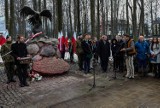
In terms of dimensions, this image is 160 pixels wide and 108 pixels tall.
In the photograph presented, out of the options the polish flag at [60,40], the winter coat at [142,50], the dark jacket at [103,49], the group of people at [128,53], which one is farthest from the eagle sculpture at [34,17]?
the winter coat at [142,50]

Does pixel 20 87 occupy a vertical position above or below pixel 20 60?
below

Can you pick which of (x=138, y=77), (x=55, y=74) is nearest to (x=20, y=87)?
(x=55, y=74)

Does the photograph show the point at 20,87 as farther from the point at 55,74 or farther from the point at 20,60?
the point at 55,74

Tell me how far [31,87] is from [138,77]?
4393mm

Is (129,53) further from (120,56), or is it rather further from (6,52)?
(6,52)

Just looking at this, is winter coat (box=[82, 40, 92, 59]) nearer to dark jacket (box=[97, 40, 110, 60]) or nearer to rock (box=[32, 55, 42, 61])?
dark jacket (box=[97, 40, 110, 60])

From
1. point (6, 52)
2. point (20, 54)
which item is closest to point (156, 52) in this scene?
point (20, 54)

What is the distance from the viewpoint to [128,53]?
10.6 m

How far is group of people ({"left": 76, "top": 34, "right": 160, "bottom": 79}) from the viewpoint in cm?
1069

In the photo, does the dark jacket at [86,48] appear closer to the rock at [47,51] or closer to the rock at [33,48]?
the rock at [47,51]

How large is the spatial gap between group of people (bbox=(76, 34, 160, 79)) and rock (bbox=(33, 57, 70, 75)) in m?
1.08

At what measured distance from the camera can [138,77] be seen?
10.8m

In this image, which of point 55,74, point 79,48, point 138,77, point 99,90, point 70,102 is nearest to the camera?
point 70,102

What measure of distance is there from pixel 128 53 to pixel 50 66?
350cm
